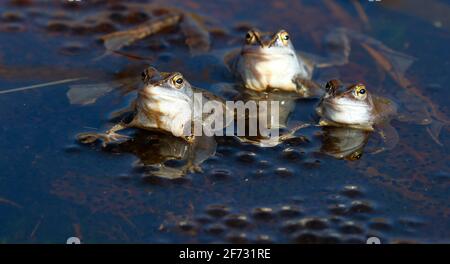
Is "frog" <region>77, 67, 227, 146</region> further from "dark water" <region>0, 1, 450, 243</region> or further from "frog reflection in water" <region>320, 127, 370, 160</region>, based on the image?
"frog reflection in water" <region>320, 127, 370, 160</region>

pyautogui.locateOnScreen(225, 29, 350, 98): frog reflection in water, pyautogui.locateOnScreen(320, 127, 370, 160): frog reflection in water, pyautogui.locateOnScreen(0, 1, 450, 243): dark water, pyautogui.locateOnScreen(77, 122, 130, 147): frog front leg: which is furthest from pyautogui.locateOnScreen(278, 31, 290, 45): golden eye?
pyautogui.locateOnScreen(77, 122, 130, 147): frog front leg

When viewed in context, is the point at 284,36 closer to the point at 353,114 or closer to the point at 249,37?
the point at 249,37

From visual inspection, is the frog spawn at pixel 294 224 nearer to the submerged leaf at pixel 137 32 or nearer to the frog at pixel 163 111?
the frog at pixel 163 111

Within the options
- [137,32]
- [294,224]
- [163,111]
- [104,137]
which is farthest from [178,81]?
[137,32]

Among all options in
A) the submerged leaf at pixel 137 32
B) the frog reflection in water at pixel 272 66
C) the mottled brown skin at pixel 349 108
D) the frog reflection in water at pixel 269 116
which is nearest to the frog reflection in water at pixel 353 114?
the mottled brown skin at pixel 349 108

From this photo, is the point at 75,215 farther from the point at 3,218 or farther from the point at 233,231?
the point at 233,231

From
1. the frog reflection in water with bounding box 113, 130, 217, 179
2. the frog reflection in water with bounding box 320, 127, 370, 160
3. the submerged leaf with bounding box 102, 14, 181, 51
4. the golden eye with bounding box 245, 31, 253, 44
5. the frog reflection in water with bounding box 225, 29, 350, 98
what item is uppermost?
the submerged leaf with bounding box 102, 14, 181, 51
